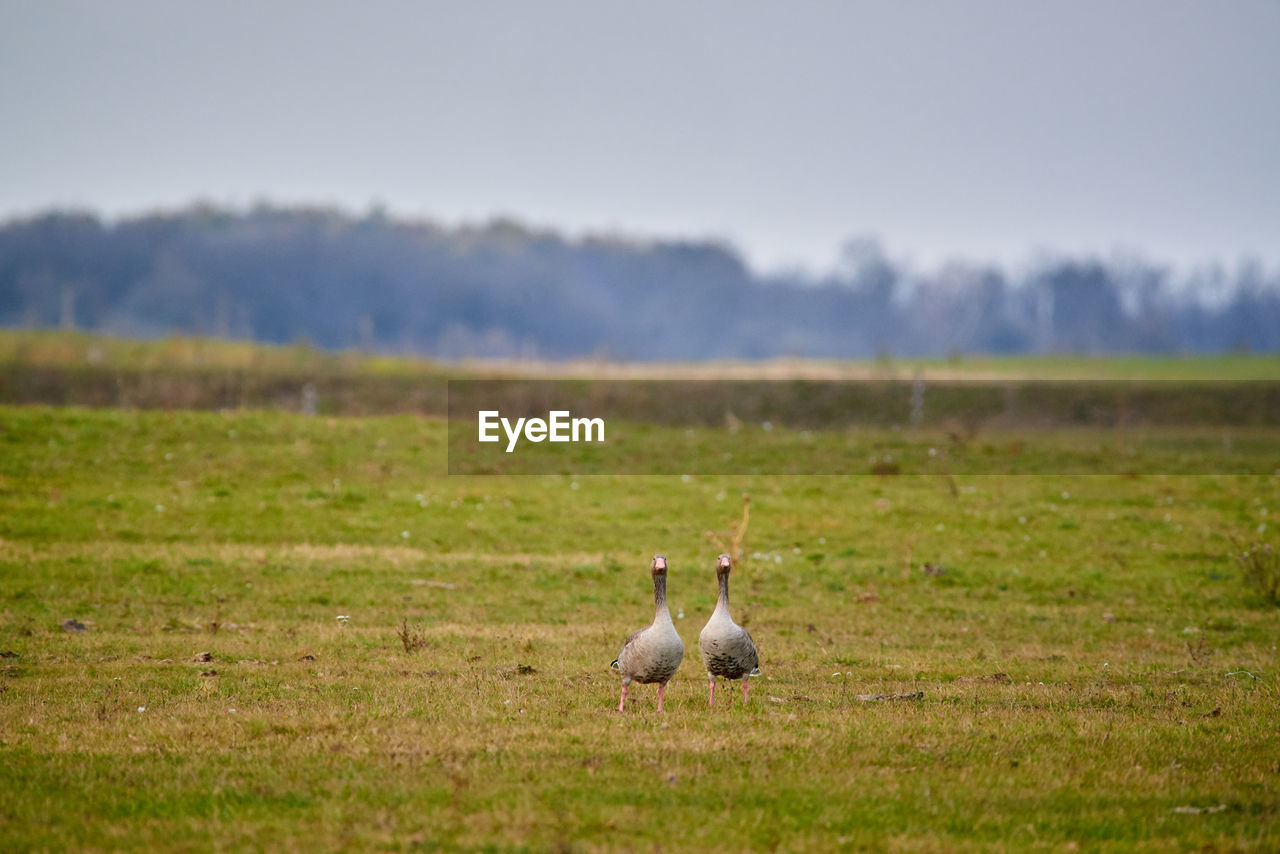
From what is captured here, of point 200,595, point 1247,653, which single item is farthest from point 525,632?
point 1247,653

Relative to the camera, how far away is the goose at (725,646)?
12.2 m

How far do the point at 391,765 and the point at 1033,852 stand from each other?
5269 millimetres

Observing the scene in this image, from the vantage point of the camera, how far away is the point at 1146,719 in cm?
1272

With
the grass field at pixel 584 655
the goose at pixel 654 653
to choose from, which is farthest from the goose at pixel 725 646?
the grass field at pixel 584 655

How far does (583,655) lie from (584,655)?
0.05ft

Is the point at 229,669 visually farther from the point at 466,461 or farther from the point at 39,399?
the point at 39,399

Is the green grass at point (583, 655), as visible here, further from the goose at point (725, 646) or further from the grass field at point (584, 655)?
the goose at point (725, 646)

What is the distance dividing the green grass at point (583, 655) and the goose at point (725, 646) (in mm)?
563

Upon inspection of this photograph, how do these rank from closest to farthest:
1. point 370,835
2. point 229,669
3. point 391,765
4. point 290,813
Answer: point 370,835 < point 290,813 < point 391,765 < point 229,669

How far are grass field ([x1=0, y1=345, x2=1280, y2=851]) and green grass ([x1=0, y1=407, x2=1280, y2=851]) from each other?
2.7 inches

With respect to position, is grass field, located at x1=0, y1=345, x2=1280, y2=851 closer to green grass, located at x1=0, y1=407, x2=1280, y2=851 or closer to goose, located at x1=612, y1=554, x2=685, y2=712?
green grass, located at x1=0, y1=407, x2=1280, y2=851

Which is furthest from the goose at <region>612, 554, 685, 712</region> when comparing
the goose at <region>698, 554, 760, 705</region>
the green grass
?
the green grass

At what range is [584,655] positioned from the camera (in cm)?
1692

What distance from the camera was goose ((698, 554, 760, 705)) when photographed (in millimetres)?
12195
